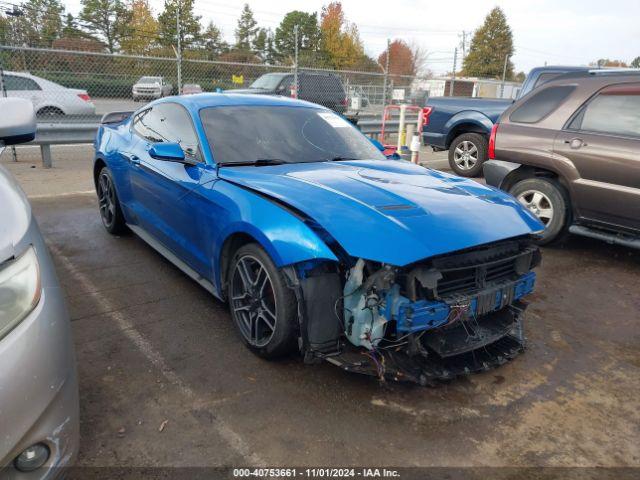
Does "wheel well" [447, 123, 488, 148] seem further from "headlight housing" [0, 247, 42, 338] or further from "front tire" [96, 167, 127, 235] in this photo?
"headlight housing" [0, 247, 42, 338]

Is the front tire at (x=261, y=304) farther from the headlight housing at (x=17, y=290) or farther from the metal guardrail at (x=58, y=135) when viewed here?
the metal guardrail at (x=58, y=135)

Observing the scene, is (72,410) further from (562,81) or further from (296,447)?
(562,81)

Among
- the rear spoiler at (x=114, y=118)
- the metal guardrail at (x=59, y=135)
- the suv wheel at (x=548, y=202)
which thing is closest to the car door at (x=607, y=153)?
the suv wheel at (x=548, y=202)

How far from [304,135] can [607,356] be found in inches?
105

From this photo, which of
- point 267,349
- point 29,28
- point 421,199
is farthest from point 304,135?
point 29,28

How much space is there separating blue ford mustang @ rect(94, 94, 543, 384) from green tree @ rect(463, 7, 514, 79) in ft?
228

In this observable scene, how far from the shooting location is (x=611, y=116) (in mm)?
4902

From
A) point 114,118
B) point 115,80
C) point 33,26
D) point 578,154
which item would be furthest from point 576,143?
point 33,26

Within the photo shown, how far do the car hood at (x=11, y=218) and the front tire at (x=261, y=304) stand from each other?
124 centimetres

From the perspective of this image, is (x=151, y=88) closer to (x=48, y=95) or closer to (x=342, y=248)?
(x=48, y=95)

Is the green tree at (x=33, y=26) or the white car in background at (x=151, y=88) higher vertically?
the green tree at (x=33, y=26)

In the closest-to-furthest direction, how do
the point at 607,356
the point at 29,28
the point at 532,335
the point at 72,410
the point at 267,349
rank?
the point at 72,410
the point at 267,349
the point at 607,356
the point at 532,335
the point at 29,28

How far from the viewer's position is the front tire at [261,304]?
2.77 m

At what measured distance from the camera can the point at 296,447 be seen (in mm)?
2375
